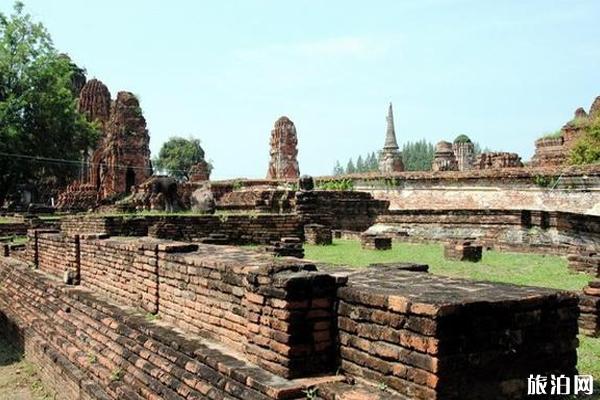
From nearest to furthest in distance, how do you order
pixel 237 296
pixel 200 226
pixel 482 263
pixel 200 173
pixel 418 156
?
pixel 237 296 → pixel 482 263 → pixel 200 226 → pixel 200 173 → pixel 418 156

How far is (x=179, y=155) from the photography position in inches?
2598

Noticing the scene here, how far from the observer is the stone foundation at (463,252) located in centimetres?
965

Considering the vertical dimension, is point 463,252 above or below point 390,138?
below

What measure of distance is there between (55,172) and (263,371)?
899 inches

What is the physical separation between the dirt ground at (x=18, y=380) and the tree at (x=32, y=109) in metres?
15.7

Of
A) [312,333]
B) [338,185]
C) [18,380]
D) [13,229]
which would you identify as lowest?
[18,380]

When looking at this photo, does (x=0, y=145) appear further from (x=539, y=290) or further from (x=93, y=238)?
(x=539, y=290)

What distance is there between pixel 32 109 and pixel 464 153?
77.9 ft

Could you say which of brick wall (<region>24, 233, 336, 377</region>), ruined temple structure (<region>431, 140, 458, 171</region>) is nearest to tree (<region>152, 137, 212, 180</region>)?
ruined temple structure (<region>431, 140, 458, 171</region>)

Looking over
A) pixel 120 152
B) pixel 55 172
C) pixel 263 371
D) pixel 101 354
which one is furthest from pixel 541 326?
pixel 120 152

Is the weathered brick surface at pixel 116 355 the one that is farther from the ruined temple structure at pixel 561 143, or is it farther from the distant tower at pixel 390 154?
the distant tower at pixel 390 154

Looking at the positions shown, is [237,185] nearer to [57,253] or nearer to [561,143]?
[561,143]

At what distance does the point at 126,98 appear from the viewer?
2634cm

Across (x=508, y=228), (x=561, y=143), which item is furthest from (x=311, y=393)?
(x=561, y=143)
